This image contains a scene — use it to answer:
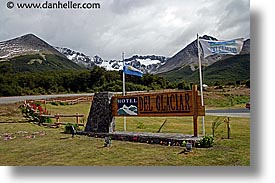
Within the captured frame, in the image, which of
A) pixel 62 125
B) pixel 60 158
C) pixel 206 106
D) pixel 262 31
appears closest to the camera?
pixel 262 31

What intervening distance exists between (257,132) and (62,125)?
412 cm

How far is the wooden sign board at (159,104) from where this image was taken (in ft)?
21.1

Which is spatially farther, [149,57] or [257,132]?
[149,57]

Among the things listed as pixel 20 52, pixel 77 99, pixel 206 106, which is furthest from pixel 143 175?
pixel 20 52

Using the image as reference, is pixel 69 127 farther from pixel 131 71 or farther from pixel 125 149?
pixel 125 149

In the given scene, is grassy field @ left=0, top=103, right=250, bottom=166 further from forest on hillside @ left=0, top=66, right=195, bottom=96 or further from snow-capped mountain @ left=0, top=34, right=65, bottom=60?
snow-capped mountain @ left=0, top=34, right=65, bottom=60

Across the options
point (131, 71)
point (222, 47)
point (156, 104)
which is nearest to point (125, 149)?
point (156, 104)

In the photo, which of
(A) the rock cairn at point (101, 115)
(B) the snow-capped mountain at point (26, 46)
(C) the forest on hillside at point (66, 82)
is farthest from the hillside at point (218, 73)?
(B) the snow-capped mountain at point (26, 46)

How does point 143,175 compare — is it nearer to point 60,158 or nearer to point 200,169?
point 200,169

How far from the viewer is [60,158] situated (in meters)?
6.30

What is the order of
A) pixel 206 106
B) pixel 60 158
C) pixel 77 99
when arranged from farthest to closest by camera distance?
pixel 77 99 < pixel 206 106 < pixel 60 158

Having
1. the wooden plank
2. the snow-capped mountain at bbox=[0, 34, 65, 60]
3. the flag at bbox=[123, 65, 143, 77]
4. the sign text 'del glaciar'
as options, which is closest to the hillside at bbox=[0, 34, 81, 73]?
the snow-capped mountain at bbox=[0, 34, 65, 60]

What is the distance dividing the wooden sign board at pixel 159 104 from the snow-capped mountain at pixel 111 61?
49 centimetres

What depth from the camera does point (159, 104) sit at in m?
6.80
